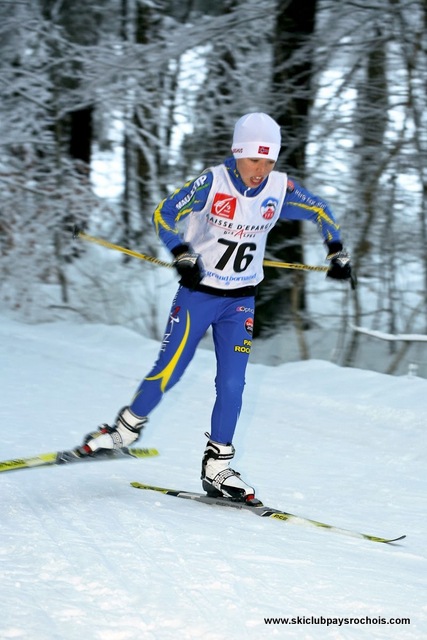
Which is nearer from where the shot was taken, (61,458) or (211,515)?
(211,515)

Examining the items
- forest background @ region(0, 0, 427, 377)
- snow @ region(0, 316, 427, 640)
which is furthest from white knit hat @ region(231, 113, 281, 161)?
forest background @ region(0, 0, 427, 377)

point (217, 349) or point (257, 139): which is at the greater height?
point (257, 139)

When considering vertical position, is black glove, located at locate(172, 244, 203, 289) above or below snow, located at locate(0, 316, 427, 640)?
above

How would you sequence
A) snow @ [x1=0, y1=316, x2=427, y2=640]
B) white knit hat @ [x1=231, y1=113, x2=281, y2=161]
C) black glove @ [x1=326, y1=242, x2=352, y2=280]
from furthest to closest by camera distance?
1. black glove @ [x1=326, y1=242, x2=352, y2=280]
2. white knit hat @ [x1=231, y1=113, x2=281, y2=161]
3. snow @ [x1=0, y1=316, x2=427, y2=640]

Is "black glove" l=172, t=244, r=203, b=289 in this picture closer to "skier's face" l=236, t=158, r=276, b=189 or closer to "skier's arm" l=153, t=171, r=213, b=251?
"skier's arm" l=153, t=171, r=213, b=251

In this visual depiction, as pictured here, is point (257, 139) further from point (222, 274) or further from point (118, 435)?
point (118, 435)

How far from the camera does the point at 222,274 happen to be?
Result: 4.36m

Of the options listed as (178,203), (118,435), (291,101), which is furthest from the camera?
(291,101)

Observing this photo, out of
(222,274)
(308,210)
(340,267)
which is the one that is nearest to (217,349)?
(222,274)

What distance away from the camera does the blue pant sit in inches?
172

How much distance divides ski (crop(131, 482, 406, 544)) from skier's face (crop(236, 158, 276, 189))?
1.46m

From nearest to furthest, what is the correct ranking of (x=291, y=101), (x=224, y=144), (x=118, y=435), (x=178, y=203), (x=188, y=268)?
(x=188, y=268) < (x=178, y=203) < (x=118, y=435) < (x=291, y=101) < (x=224, y=144)

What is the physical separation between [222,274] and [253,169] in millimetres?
513

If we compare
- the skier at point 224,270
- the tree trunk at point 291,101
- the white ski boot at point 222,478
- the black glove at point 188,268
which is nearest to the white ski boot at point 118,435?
the skier at point 224,270
